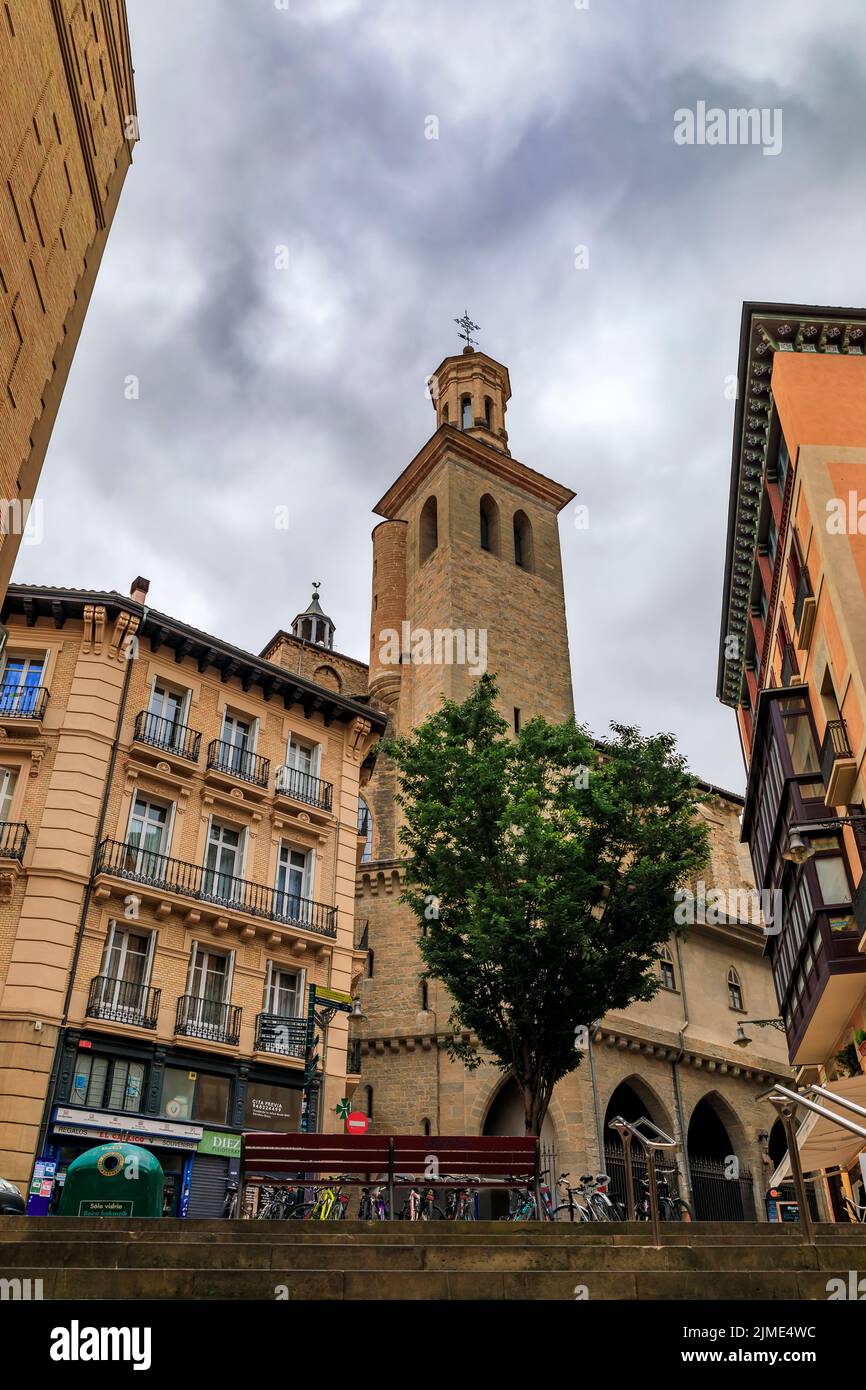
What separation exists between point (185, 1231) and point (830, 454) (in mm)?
19624

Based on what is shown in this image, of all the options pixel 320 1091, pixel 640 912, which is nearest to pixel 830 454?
pixel 640 912

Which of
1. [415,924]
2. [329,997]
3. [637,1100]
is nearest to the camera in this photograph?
[329,997]

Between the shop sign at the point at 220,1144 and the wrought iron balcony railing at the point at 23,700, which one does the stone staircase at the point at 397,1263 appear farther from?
the wrought iron balcony railing at the point at 23,700

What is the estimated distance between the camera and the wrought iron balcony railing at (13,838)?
892 inches

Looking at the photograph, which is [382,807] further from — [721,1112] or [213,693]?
[721,1112]

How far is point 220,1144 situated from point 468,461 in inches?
1335

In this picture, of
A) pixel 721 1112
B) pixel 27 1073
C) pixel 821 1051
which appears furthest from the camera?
pixel 721 1112

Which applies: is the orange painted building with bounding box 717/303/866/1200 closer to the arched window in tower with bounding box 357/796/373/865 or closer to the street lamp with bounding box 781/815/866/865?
the street lamp with bounding box 781/815/866/865

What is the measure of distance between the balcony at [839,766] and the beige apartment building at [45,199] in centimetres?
→ 1511

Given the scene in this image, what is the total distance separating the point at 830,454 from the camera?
22578 mm

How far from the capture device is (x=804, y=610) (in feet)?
74.9

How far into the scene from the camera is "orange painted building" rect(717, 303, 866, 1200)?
20.6 metres

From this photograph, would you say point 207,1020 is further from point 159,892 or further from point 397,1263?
point 397,1263

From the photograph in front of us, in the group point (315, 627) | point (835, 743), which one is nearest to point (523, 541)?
point (315, 627)
